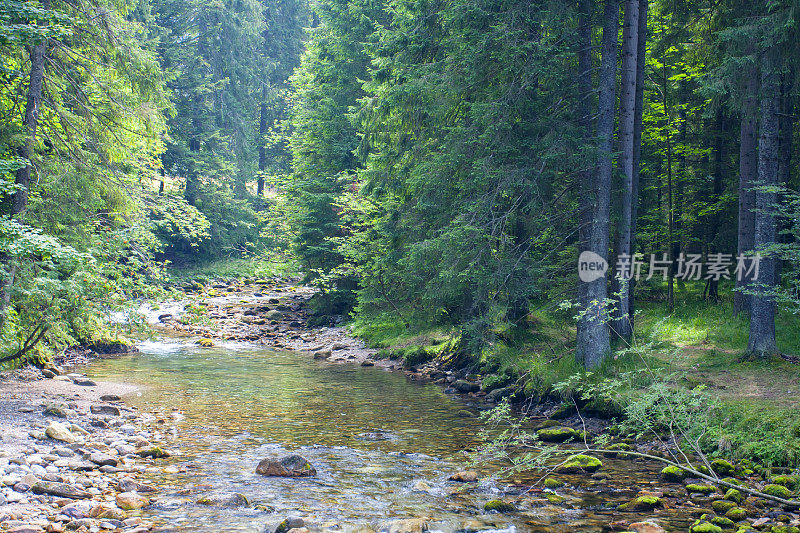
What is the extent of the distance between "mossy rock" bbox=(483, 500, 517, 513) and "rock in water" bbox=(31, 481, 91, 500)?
4.48 meters

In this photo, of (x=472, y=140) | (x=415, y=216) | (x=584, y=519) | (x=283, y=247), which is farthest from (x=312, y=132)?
(x=584, y=519)

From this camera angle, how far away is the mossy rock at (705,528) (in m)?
5.54

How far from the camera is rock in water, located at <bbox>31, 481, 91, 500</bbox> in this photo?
616cm

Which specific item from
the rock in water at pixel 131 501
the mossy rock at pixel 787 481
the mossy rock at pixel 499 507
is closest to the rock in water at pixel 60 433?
the rock in water at pixel 131 501

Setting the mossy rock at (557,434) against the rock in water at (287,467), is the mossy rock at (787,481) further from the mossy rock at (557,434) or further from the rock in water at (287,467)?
the rock in water at (287,467)

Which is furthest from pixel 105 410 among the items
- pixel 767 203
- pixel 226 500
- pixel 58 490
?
pixel 767 203

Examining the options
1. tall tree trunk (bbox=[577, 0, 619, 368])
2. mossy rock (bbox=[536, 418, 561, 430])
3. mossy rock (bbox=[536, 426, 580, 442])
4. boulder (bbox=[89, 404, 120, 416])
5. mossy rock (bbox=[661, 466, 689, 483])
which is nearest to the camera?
mossy rock (bbox=[661, 466, 689, 483])

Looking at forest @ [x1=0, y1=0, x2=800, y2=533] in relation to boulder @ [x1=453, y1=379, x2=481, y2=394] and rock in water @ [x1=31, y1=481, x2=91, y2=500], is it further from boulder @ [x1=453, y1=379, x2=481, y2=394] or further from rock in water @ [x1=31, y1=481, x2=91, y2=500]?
rock in water @ [x1=31, y1=481, x2=91, y2=500]

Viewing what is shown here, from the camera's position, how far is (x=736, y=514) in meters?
5.85

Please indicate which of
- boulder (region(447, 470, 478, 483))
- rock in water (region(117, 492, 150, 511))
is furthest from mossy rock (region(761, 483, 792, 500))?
rock in water (region(117, 492, 150, 511))

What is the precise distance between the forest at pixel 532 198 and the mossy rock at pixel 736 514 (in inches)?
11.0

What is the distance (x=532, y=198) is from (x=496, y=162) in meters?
1.02

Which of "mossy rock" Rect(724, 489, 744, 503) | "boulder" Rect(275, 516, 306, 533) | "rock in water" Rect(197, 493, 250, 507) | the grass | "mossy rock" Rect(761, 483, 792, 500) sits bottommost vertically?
"rock in water" Rect(197, 493, 250, 507)

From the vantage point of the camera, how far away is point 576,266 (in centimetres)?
1127
